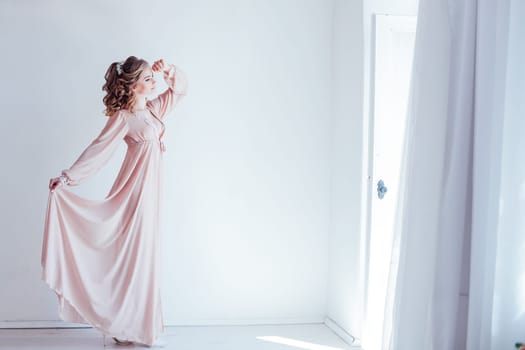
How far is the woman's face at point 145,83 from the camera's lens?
11.4 ft

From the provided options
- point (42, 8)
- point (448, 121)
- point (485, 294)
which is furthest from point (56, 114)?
point (485, 294)

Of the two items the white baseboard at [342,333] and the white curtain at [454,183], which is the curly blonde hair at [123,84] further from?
the white baseboard at [342,333]

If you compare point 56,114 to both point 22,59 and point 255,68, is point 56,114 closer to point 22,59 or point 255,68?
point 22,59

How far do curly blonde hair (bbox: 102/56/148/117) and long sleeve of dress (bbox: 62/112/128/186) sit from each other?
0.06m

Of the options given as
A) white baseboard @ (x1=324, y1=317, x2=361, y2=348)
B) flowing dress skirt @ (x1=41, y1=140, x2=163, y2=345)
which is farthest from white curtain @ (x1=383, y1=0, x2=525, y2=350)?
flowing dress skirt @ (x1=41, y1=140, x2=163, y2=345)

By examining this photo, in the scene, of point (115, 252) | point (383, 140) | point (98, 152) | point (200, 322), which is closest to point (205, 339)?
point (200, 322)

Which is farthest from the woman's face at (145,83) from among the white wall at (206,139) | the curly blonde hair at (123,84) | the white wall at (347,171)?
the white wall at (347,171)

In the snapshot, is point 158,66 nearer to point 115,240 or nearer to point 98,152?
point 98,152

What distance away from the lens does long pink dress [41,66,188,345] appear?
3.29 meters

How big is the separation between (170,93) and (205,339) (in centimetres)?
144

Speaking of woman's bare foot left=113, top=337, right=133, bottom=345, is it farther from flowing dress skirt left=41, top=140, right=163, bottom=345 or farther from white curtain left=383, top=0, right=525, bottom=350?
white curtain left=383, top=0, right=525, bottom=350

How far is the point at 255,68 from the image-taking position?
13.4ft

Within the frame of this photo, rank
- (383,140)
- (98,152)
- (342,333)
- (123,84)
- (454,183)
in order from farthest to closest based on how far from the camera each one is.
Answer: (342,333) → (383,140) → (123,84) → (98,152) → (454,183)

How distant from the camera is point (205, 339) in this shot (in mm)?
3643
